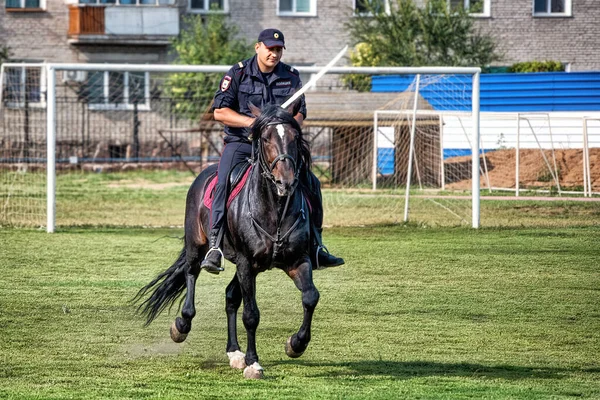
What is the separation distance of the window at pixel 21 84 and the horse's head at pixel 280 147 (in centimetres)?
1313

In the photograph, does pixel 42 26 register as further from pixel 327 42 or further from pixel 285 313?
pixel 285 313

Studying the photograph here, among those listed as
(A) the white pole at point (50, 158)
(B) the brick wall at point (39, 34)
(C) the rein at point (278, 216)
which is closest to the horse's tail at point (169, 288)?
(C) the rein at point (278, 216)

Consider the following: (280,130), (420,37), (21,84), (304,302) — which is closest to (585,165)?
(21,84)

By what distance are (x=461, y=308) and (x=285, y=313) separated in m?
1.77

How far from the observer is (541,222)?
19297 mm

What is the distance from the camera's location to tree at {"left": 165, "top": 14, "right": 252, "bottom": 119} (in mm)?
34969

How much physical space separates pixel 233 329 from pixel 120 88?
33.6 metres

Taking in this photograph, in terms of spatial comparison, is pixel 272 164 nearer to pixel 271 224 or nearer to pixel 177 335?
pixel 271 224

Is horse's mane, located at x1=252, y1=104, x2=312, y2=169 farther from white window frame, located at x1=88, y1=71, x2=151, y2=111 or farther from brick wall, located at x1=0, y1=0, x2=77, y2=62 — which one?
brick wall, located at x1=0, y1=0, x2=77, y2=62

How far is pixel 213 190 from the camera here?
26.5ft

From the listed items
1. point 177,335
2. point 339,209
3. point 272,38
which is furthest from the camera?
point 339,209

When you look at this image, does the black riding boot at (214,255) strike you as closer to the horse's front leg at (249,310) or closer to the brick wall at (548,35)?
the horse's front leg at (249,310)

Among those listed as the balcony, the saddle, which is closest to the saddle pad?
the saddle

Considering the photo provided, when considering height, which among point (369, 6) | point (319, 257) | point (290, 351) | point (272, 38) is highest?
point (369, 6)
